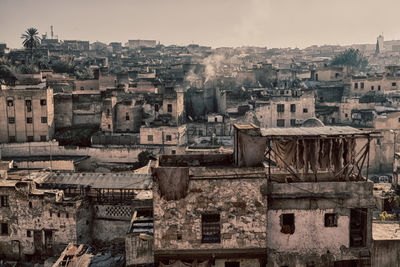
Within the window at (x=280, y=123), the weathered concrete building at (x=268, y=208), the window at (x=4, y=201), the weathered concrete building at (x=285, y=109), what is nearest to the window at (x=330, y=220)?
the weathered concrete building at (x=268, y=208)

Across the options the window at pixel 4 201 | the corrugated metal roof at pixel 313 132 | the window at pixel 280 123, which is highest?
the corrugated metal roof at pixel 313 132

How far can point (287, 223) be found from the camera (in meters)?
14.8

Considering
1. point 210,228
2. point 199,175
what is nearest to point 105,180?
point 210,228

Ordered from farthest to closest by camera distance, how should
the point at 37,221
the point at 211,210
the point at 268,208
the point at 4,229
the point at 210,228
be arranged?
1. the point at 4,229
2. the point at 37,221
3. the point at 268,208
4. the point at 210,228
5. the point at 211,210

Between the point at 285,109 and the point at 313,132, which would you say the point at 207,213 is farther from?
the point at 285,109

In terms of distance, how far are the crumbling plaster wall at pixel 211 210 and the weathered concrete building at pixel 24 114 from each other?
32.8m

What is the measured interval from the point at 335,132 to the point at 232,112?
31.2 metres

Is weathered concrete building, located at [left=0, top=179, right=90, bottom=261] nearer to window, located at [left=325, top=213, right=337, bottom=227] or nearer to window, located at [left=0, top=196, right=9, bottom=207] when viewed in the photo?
window, located at [left=0, top=196, right=9, bottom=207]

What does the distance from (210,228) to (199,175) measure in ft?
5.62

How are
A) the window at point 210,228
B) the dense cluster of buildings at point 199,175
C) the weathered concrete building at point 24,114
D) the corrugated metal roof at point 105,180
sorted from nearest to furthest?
1. the dense cluster of buildings at point 199,175
2. the window at point 210,228
3. the corrugated metal roof at point 105,180
4. the weathered concrete building at point 24,114

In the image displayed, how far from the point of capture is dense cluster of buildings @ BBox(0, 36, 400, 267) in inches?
563

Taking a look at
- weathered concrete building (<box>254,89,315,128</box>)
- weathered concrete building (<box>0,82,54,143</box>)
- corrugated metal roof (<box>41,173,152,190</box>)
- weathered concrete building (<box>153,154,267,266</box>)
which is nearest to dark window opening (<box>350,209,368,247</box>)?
weathered concrete building (<box>153,154,267,266</box>)

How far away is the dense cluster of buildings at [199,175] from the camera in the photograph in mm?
14305

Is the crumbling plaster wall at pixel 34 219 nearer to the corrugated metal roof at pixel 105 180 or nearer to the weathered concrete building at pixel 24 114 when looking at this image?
the corrugated metal roof at pixel 105 180
